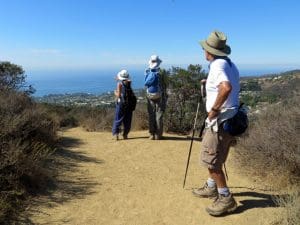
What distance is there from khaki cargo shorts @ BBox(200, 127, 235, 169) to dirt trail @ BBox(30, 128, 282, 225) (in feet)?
2.62

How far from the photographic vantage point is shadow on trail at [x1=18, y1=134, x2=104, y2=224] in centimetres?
668

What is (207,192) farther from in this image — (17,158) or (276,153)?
(17,158)

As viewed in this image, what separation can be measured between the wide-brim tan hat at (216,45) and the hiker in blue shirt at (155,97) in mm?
4496

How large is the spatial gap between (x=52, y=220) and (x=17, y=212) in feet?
1.66

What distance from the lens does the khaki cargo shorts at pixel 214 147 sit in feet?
19.1

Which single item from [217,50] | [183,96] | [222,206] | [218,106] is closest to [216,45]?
[217,50]

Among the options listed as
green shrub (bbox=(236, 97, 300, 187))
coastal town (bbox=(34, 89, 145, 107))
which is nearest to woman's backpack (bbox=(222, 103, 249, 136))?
green shrub (bbox=(236, 97, 300, 187))

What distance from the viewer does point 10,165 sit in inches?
268

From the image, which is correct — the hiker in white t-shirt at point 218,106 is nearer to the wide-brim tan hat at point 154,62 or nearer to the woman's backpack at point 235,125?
the woman's backpack at point 235,125

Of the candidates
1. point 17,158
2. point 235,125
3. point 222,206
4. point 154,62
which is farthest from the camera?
point 154,62

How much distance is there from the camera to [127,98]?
11.0 metres

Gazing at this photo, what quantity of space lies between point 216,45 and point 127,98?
533 cm

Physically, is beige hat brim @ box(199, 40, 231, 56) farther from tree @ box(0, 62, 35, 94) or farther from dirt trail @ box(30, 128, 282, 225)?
tree @ box(0, 62, 35, 94)

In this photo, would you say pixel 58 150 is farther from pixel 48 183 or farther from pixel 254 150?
pixel 254 150
